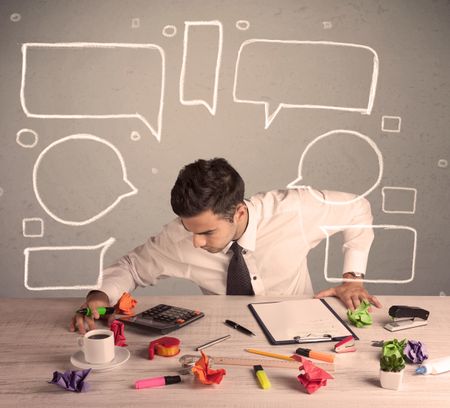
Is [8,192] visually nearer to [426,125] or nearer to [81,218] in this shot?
[81,218]

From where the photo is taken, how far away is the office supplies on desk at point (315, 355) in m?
1.30

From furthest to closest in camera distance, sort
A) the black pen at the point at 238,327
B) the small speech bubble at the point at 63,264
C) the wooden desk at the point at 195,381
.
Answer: the small speech bubble at the point at 63,264, the black pen at the point at 238,327, the wooden desk at the point at 195,381

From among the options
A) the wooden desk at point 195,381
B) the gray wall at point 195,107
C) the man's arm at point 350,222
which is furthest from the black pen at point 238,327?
the gray wall at point 195,107

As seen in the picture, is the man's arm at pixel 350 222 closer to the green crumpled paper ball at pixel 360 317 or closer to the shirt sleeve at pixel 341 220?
the shirt sleeve at pixel 341 220

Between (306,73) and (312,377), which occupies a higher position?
(306,73)

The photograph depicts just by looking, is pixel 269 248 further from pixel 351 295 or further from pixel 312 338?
pixel 312 338

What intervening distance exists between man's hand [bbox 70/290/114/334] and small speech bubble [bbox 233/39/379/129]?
3.65 ft

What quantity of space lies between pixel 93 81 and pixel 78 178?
423 millimetres

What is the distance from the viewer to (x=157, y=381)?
47.0 inches

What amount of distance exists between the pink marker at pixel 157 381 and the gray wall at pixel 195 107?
133cm

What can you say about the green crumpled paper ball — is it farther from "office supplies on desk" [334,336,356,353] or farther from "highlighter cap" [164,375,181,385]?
"highlighter cap" [164,375,181,385]

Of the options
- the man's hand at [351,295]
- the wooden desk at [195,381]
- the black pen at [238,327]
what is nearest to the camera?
the wooden desk at [195,381]

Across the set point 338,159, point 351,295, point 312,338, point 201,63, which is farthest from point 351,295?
point 201,63

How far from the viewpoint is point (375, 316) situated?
5.28 ft
